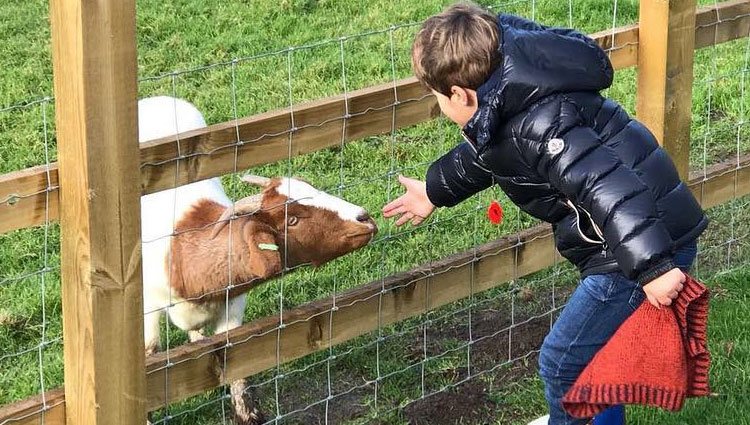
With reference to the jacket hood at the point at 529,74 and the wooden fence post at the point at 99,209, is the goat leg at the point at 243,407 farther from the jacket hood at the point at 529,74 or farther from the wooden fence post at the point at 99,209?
the jacket hood at the point at 529,74

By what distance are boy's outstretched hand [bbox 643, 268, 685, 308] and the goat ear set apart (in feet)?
5.82

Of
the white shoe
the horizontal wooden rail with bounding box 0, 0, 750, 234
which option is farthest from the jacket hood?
the white shoe

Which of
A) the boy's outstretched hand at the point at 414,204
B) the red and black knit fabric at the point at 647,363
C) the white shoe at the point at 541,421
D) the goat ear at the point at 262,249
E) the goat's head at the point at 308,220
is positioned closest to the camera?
the red and black knit fabric at the point at 647,363

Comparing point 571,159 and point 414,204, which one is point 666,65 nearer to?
point 414,204

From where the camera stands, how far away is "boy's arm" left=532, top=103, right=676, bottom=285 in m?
3.29

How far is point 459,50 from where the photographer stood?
3.48 meters

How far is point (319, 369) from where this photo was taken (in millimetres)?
5270

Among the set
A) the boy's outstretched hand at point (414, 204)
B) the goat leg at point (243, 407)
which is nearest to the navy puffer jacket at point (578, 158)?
the boy's outstretched hand at point (414, 204)

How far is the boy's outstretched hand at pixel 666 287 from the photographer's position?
3.32m

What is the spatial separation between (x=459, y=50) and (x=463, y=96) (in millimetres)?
136

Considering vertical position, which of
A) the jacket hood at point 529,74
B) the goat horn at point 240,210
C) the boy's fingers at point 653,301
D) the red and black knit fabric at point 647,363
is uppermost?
the jacket hood at point 529,74

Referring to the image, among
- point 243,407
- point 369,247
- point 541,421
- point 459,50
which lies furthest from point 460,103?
point 369,247

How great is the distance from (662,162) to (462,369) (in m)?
1.92

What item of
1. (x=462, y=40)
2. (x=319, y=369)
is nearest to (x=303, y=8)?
(x=319, y=369)
